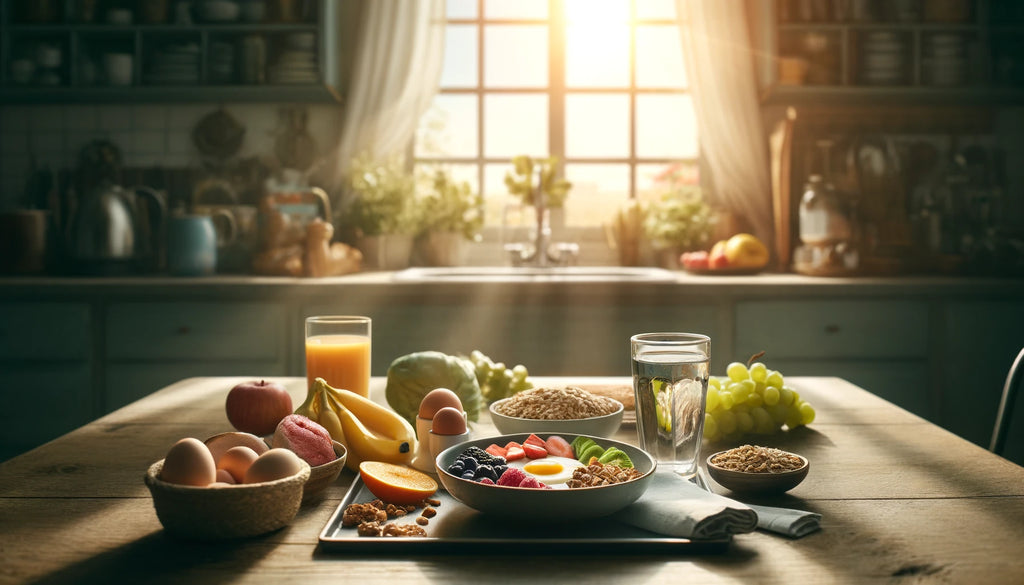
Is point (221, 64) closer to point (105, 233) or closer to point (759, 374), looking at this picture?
point (105, 233)

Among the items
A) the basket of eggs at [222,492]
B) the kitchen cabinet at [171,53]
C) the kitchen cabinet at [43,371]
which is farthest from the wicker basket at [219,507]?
the kitchen cabinet at [171,53]

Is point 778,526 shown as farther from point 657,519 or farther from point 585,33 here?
point 585,33

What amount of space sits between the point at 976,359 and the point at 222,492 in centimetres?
268

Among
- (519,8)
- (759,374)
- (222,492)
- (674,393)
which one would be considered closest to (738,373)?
(759,374)

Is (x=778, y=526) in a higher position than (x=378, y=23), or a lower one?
lower

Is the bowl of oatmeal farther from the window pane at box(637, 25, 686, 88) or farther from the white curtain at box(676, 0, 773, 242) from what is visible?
the window pane at box(637, 25, 686, 88)

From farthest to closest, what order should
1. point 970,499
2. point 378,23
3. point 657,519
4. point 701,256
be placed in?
point 378,23 → point 701,256 → point 970,499 → point 657,519

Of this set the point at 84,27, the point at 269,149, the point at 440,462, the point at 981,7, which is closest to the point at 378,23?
the point at 269,149

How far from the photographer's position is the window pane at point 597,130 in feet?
11.6

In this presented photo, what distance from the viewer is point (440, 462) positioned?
842 millimetres

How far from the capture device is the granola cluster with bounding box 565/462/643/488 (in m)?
0.79

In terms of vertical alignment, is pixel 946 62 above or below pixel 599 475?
above

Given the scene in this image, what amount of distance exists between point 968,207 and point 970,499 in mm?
2756

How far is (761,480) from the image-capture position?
34.6 inches
